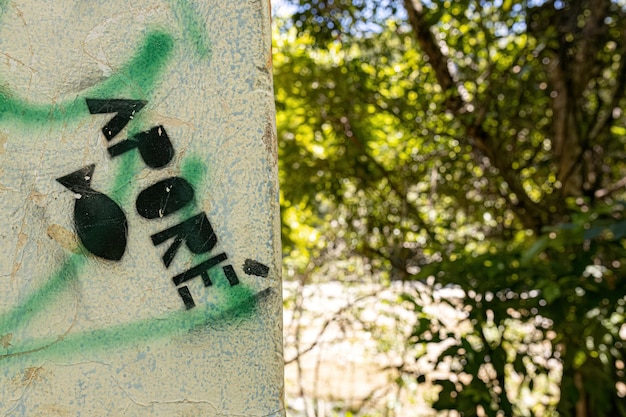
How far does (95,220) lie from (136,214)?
2.3 inches

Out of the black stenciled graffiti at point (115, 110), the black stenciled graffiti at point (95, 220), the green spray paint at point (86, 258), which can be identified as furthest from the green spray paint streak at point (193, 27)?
the black stenciled graffiti at point (95, 220)

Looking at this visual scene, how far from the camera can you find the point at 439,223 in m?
3.11

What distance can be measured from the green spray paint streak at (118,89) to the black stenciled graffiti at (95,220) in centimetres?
9

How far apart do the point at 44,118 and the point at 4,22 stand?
0.50 ft

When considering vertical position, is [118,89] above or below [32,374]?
above

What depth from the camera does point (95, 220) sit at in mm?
959

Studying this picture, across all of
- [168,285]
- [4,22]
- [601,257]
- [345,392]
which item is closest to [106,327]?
[168,285]

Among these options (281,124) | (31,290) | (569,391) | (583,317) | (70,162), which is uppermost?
(70,162)

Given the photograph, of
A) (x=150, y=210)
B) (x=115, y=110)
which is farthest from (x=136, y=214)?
(x=115, y=110)

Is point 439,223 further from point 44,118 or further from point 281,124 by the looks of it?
point 44,118

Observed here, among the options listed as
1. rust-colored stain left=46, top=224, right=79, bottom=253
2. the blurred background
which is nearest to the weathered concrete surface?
rust-colored stain left=46, top=224, right=79, bottom=253

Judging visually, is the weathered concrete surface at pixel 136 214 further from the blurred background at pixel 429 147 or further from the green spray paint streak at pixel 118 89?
the blurred background at pixel 429 147

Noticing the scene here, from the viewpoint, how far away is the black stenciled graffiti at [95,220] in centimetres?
96

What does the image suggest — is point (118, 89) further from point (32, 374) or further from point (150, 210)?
point (32, 374)
